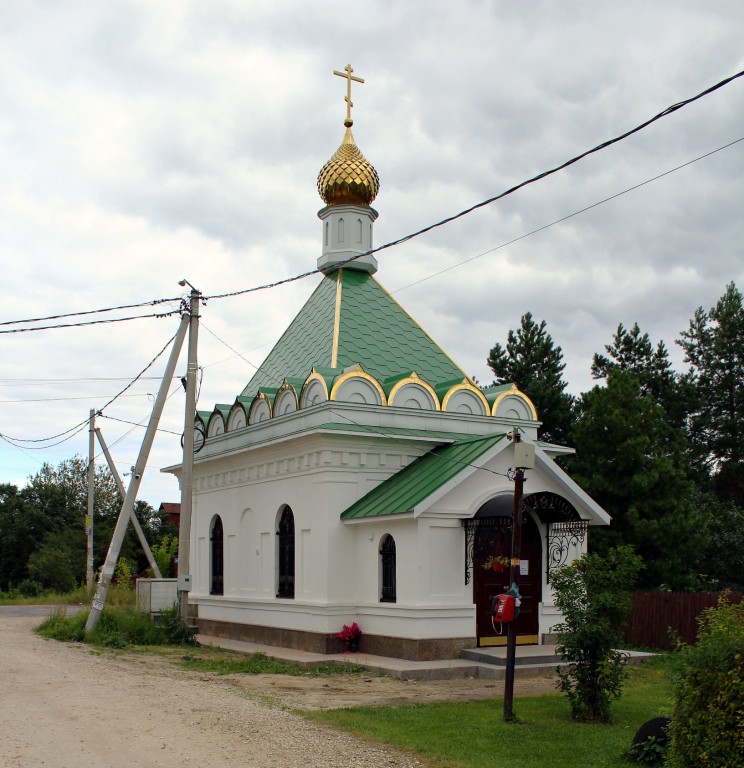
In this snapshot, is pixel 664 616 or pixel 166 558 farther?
pixel 166 558

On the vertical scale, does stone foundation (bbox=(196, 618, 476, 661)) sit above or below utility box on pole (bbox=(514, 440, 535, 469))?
below

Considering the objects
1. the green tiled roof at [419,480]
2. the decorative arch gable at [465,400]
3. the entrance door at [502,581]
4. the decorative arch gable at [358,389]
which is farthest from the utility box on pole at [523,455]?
the decorative arch gable at [465,400]

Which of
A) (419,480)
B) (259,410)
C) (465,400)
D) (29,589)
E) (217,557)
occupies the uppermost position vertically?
(465,400)

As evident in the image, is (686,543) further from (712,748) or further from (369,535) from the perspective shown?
(712,748)

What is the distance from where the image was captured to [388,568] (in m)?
15.2

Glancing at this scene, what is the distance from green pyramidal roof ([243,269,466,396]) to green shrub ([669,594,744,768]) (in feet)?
→ 36.4

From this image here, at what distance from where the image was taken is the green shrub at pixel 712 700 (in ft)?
19.6

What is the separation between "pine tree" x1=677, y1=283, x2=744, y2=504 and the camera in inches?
1414

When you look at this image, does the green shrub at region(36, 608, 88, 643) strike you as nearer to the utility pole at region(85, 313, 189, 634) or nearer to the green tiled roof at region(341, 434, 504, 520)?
the utility pole at region(85, 313, 189, 634)

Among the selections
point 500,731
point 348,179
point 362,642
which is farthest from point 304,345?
point 500,731

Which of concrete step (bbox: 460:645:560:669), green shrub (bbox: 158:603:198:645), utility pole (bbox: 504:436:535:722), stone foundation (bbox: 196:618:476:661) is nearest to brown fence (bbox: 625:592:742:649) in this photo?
concrete step (bbox: 460:645:560:669)

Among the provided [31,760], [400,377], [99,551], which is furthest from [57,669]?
[99,551]

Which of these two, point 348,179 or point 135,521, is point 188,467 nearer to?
point 348,179

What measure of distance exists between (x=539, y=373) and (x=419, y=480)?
62.6 feet
